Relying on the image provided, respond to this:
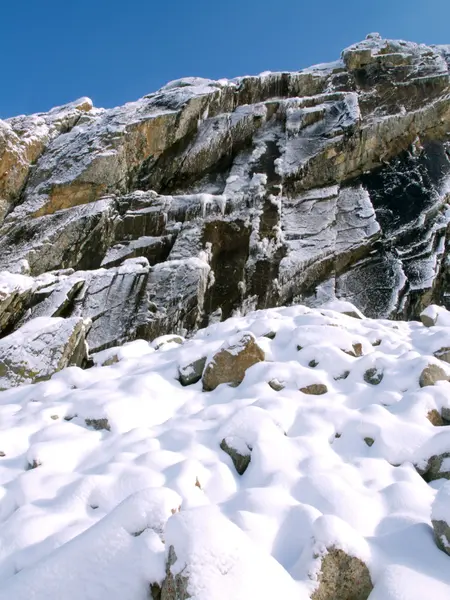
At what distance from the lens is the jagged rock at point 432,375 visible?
4746 mm

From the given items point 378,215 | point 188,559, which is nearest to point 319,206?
point 378,215

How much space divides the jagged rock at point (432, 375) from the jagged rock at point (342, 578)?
2758mm

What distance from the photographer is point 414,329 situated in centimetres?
718

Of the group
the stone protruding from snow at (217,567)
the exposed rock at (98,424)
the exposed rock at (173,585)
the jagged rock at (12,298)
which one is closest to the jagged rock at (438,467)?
the stone protruding from snow at (217,567)

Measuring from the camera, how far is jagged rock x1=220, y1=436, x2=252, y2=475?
3695 mm

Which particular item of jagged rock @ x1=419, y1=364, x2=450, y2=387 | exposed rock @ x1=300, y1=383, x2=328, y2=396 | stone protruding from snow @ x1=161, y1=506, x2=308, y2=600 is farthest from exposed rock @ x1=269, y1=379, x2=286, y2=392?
stone protruding from snow @ x1=161, y1=506, x2=308, y2=600

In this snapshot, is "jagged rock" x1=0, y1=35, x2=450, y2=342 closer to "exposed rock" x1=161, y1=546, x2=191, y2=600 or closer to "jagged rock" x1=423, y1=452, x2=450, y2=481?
"jagged rock" x1=423, y1=452, x2=450, y2=481

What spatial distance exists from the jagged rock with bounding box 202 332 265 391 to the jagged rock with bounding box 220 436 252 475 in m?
1.44

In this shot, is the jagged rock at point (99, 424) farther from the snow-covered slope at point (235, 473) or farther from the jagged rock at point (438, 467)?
the jagged rock at point (438, 467)

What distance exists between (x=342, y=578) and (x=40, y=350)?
614 centimetres

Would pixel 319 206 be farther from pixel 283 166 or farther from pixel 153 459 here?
pixel 153 459

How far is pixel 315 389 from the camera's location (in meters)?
4.92

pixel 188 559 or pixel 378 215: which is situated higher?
pixel 378 215

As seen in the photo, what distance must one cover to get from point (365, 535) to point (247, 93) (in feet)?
67.2
